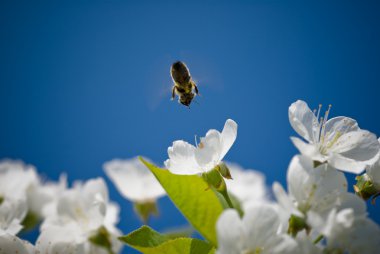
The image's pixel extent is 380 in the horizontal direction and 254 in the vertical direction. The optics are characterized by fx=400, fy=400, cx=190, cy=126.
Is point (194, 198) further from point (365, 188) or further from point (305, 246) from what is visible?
point (365, 188)

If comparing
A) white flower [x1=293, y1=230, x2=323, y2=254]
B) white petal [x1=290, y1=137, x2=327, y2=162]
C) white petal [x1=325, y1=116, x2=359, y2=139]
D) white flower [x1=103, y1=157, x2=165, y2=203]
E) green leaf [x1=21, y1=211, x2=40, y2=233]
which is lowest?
white flower [x1=293, y1=230, x2=323, y2=254]

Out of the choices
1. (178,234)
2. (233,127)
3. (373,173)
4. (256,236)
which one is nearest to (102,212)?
(178,234)

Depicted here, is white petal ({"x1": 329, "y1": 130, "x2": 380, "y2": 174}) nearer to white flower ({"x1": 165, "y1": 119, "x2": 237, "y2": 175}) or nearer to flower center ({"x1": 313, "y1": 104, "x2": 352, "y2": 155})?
flower center ({"x1": 313, "y1": 104, "x2": 352, "y2": 155})

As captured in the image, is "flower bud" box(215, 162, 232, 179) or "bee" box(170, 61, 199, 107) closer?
"flower bud" box(215, 162, 232, 179)

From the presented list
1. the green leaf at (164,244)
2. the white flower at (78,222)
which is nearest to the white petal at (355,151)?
the green leaf at (164,244)

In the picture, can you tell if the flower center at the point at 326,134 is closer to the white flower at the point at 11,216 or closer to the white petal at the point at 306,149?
the white petal at the point at 306,149

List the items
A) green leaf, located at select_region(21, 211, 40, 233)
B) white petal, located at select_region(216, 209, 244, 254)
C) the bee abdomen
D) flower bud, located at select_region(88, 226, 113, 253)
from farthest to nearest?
1. green leaf, located at select_region(21, 211, 40, 233)
2. the bee abdomen
3. flower bud, located at select_region(88, 226, 113, 253)
4. white petal, located at select_region(216, 209, 244, 254)

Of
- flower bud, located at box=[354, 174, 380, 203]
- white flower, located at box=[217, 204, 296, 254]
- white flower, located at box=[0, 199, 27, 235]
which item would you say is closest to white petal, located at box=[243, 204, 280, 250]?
white flower, located at box=[217, 204, 296, 254]
